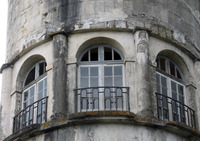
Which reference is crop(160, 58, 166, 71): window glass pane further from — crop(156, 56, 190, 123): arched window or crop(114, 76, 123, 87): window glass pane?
crop(114, 76, 123, 87): window glass pane

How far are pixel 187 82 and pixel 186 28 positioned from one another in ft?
5.90

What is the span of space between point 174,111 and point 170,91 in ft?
2.27

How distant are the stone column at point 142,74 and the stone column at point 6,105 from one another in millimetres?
4142

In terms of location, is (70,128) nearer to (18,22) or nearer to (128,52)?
(128,52)

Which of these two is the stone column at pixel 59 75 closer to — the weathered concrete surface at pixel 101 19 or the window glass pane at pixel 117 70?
the weathered concrete surface at pixel 101 19

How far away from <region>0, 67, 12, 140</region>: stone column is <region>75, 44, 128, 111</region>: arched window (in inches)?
102

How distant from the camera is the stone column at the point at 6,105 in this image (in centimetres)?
1966

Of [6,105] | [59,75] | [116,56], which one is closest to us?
[59,75]

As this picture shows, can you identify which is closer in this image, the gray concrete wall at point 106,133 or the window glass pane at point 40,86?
the gray concrete wall at point 106,133

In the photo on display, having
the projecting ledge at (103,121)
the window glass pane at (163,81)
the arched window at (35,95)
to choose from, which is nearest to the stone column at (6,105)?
the arched window at (35,95)

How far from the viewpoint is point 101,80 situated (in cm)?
1877

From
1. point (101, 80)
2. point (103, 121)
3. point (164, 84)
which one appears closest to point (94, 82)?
point (101, 80)

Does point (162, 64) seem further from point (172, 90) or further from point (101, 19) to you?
point (101, 19)

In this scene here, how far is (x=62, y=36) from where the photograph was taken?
19.2 meters
